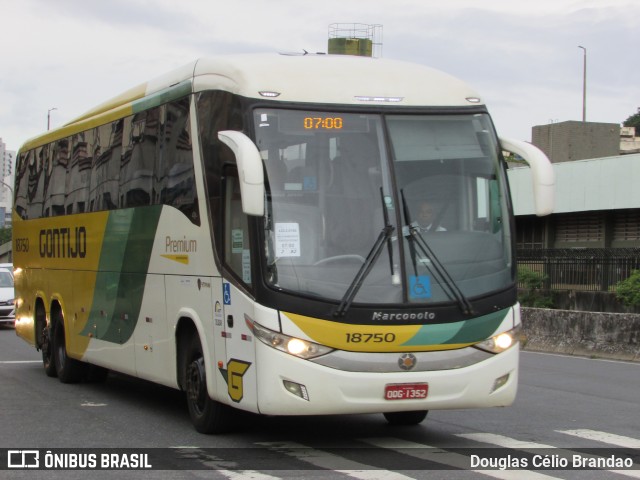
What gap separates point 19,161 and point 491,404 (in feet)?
38.7

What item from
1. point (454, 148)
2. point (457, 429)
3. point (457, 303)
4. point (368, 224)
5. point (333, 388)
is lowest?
point (457, 429)

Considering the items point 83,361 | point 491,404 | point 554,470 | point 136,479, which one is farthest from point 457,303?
point 83,361

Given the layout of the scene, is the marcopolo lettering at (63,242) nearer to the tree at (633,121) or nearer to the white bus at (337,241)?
the white bus at (337,241)

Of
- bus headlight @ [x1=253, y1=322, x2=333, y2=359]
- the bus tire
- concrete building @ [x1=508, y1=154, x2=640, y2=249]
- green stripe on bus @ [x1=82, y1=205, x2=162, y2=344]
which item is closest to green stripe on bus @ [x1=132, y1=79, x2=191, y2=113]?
green stripe on bus @ [x1=82, y1=205, x2=162, y2=344]

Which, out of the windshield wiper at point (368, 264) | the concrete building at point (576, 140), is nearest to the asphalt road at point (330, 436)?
the windshield wiper at point (368, 264)

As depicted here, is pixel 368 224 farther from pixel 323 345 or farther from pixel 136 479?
pixel 136 479

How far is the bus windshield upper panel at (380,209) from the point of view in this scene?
9.04 meters

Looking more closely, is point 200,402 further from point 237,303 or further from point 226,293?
point 237,303

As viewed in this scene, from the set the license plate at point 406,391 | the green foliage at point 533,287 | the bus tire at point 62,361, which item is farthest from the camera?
the green foliage at point 533,287

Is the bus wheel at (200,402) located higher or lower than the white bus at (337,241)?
lower

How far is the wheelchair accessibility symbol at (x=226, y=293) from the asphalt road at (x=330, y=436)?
1297 mm

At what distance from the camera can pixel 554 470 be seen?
8633 mm

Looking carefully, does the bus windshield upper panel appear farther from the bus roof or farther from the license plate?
the license plate

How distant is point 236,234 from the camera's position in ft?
31.6
